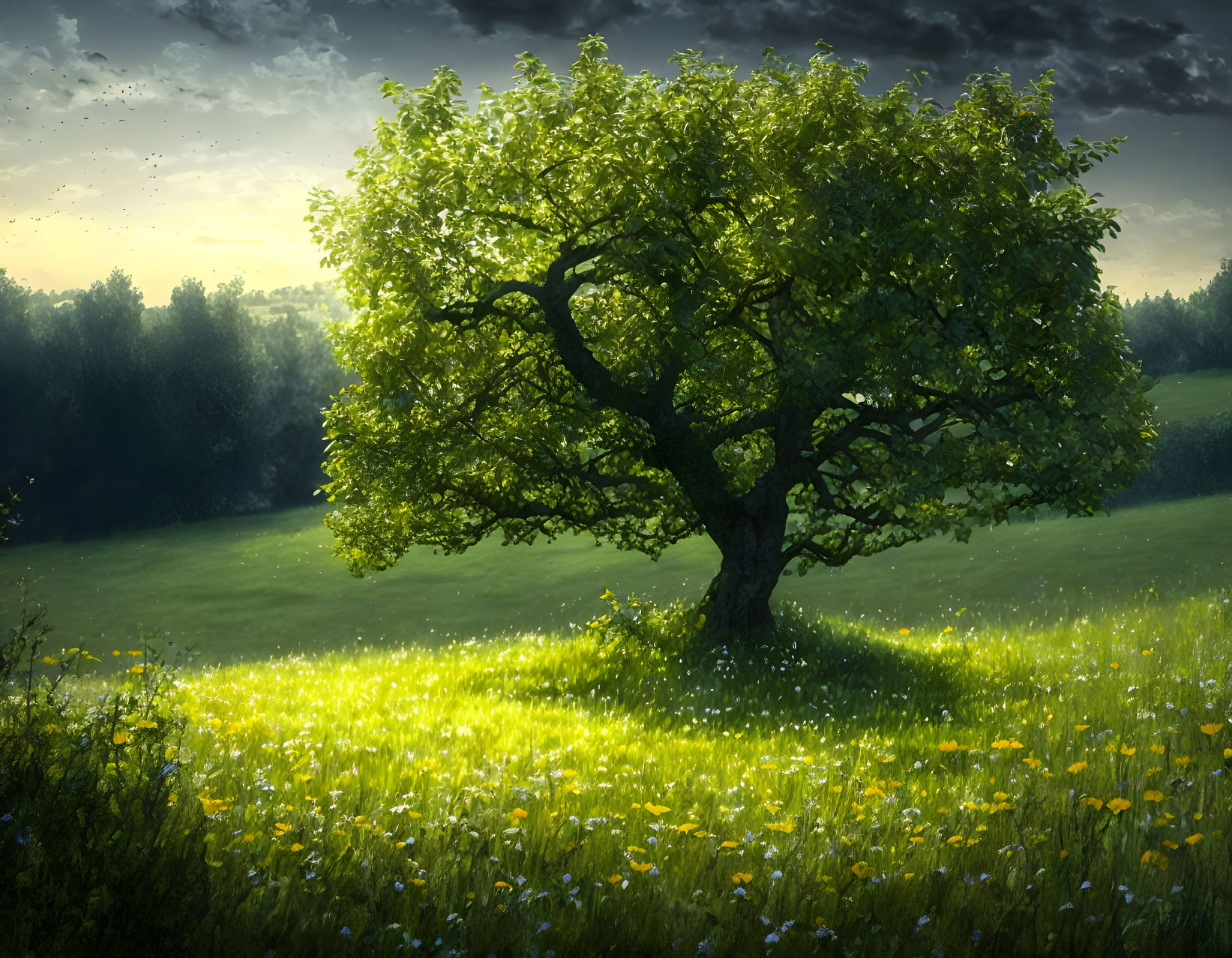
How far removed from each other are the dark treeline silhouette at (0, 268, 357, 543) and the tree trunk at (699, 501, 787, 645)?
43.7 m

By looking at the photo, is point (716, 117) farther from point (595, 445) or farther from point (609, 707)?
point (609, 707)

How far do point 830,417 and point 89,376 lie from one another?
165 ft

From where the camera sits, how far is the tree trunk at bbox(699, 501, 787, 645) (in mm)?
16469

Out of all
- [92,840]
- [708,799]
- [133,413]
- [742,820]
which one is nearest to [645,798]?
[708,799]

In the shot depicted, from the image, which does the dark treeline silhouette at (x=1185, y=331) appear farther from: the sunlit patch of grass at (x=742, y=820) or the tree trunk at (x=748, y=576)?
the sunlit patch of grass at (x=742, y=820)

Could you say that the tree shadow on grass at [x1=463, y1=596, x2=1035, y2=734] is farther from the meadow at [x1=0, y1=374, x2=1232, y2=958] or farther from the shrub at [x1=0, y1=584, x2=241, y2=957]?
the shrub at [x1=0, y1=584, x2=241, y2=957]

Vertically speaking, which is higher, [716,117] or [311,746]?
[716,117]

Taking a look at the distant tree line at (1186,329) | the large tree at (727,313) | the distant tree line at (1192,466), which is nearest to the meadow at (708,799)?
the large tree at (727,313)

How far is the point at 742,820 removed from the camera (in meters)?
6.71

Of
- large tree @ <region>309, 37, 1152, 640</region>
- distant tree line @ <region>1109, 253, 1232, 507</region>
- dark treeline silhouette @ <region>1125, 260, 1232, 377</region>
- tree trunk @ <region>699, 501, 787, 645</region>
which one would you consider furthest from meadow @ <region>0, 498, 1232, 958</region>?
dark treeline silhouette @ <region>1125, 260, 1232, 377</region>

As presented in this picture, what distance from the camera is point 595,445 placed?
17438 millimetres

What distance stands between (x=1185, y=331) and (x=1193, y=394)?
14889 millimetres

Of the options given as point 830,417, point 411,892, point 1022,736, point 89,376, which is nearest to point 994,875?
point 411,892

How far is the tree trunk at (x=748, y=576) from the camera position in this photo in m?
16.5
